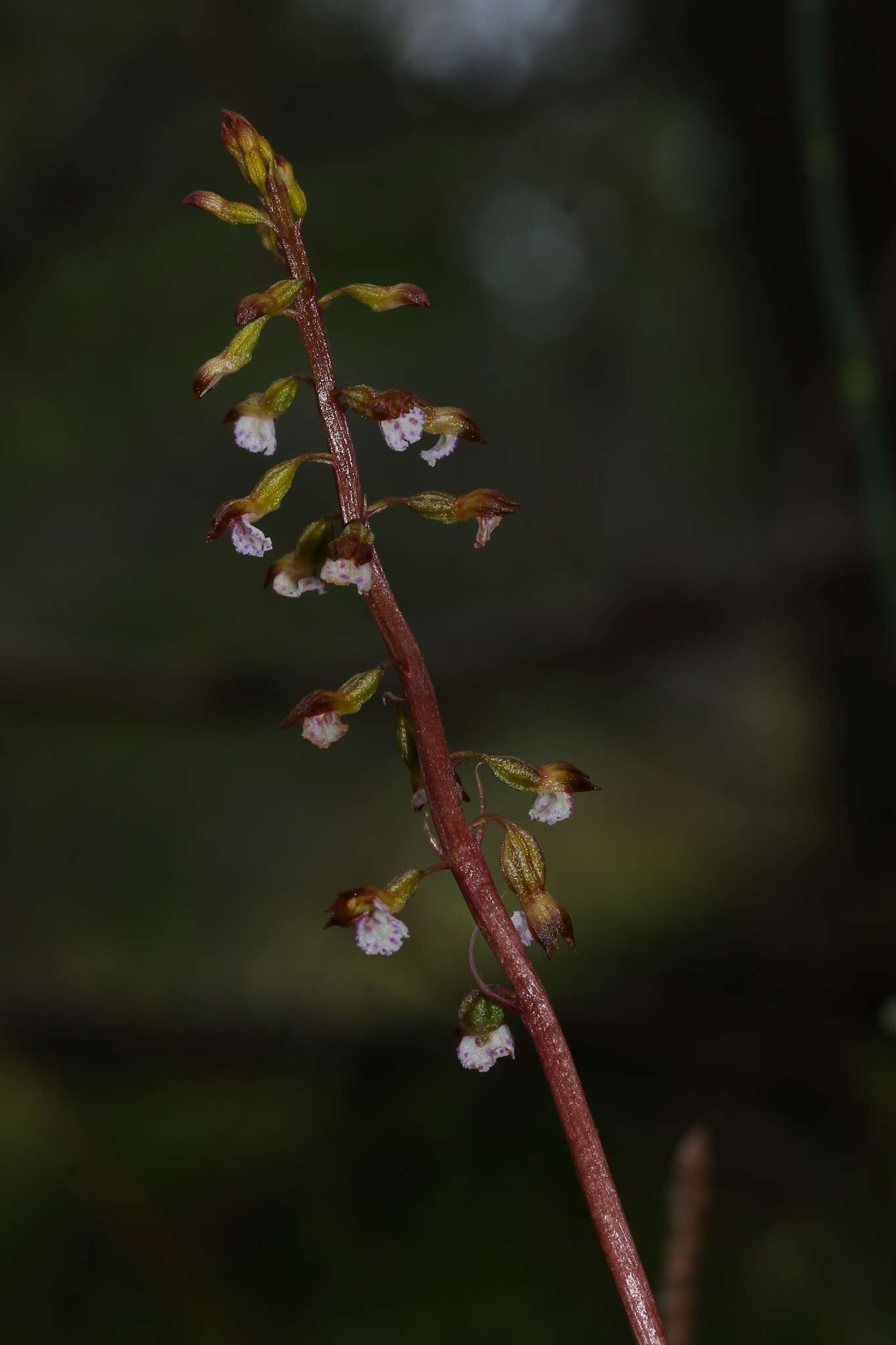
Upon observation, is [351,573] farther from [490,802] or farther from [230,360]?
[490,802]

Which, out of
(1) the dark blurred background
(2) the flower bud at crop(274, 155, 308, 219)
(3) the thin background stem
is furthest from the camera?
(1) the dark blurred background

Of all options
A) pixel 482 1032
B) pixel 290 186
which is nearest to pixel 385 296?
pixel 290 186

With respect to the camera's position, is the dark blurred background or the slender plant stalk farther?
the dark blurred background

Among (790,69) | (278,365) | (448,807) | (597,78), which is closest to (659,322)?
(278,365)

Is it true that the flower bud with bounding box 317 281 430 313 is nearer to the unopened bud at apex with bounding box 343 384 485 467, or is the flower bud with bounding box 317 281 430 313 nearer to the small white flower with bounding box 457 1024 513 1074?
the unopened bud at apex with bounding box 343 384 485 467

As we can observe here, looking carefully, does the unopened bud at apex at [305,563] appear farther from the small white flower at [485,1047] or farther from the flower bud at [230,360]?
the small white flower at [485,1047]

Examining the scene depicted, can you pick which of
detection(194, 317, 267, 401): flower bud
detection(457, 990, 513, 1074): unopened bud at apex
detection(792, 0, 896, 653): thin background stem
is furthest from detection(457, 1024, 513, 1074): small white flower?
detection(792, 0, 896, 653): thin background stem

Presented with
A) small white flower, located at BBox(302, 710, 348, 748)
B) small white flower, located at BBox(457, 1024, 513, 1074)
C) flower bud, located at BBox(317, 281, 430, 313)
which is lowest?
small white flower, located at BBox(457, 1024, 513, 1074)

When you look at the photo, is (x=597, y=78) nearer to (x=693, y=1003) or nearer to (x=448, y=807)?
(x=693, y=1003)
